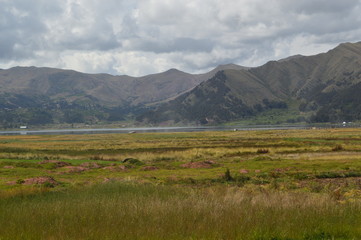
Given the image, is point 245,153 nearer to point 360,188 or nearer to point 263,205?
Result: point 360,188

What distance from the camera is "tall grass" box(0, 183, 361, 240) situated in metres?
12.6

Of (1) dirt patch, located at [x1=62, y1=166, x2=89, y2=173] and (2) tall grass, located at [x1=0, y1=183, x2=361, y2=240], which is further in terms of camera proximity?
(1) dirt patch, located at [x1=62, y1=166, x2=89, y2=173]

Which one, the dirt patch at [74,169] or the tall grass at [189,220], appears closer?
the tall grass at [189,220]

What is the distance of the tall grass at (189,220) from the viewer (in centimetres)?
1261

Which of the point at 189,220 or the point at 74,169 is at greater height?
the point at 189,220

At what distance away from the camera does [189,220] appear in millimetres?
14328

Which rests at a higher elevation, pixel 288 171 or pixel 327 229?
pixel 327 229

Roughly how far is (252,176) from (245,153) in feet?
106

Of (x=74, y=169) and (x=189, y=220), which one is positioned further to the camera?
(x=74, y=169)

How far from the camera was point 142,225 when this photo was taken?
13.8 m

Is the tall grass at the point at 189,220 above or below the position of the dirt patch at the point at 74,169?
above

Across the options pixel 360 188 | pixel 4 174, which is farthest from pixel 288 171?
pixel 4 174

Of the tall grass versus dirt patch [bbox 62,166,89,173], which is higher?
the tall grass

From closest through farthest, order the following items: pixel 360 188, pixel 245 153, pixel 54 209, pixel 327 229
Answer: pixel 327 229 < pixel 54 209 < pixel 360 188 < pixel 245 153
